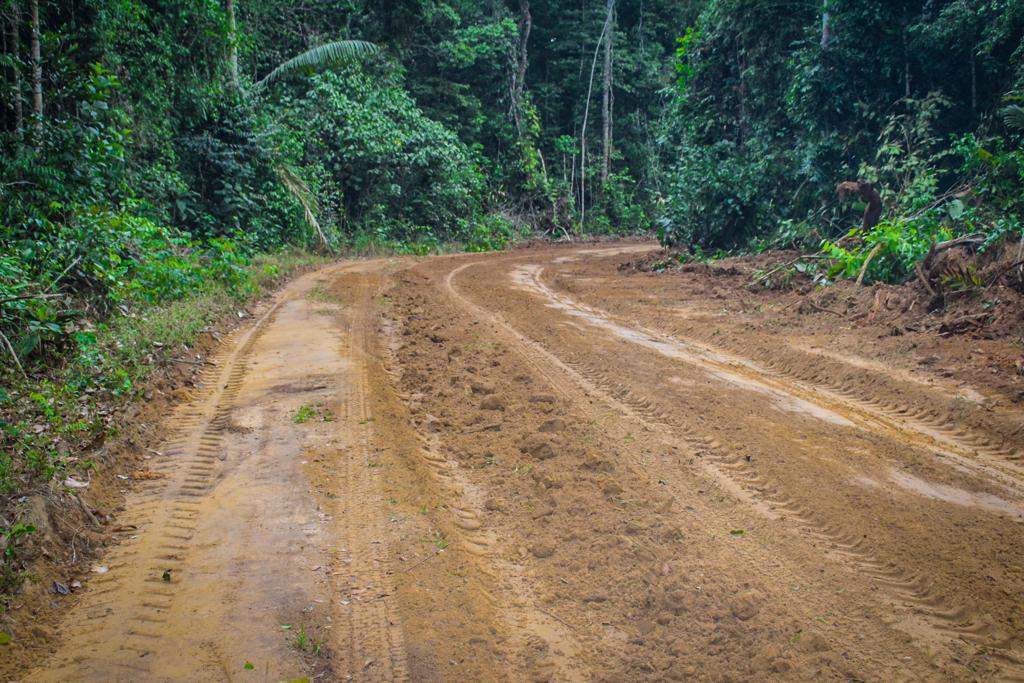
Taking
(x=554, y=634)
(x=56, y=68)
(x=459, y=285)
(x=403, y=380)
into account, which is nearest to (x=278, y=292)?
(x=459, y=285)

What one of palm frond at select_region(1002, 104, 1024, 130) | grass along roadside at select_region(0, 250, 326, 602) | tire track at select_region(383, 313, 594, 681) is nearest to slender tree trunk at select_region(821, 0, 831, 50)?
palm frond at select_region(1002, 104, 1024, 130)

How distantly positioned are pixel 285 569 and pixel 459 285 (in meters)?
9.67

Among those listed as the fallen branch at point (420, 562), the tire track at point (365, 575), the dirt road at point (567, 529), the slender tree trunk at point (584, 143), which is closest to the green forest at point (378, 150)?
the slender tree trunk at point (584, 143)

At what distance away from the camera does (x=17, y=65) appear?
928cm

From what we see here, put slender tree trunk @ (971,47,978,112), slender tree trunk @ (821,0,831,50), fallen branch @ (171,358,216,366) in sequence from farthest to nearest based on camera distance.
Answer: slender tree trunk @ (821,0,831,50) < slender tree trunk @ (971,47,978,112) < fallen branch @ (171,358,216,366)

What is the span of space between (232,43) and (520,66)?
51.5 feet

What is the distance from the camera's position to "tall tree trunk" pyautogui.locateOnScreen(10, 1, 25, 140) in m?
9.31

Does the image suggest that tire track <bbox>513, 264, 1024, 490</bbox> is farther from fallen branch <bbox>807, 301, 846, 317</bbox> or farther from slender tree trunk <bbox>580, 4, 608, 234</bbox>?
slender tree trunk <bbox>580, 4, 608, 234</bbox>

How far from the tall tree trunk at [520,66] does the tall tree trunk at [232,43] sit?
12.9 m

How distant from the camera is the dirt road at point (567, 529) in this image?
2.78m

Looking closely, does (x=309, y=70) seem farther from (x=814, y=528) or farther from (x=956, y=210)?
(x=814, y=528)

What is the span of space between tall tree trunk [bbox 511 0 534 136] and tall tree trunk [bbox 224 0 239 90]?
1287cm

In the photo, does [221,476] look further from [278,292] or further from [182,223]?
[182,223]

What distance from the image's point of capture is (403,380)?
6.61 meters
